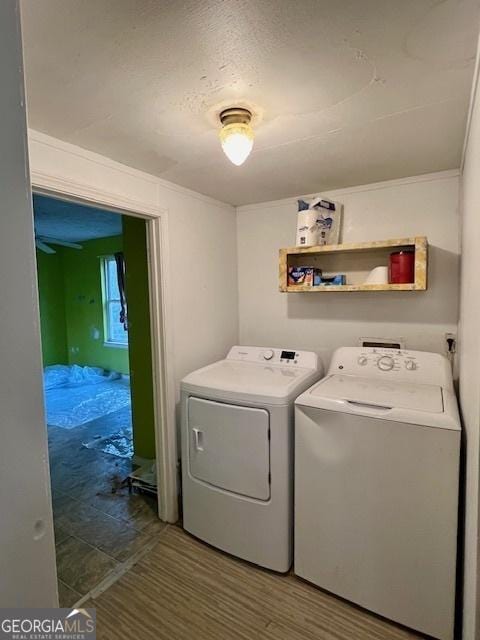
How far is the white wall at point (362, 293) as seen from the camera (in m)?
2.06

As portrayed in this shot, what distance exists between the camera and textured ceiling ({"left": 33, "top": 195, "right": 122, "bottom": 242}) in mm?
3579

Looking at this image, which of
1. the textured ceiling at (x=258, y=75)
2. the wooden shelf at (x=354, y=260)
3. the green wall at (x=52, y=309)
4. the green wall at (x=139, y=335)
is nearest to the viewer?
the textured ceiling at (x=258, y=75)

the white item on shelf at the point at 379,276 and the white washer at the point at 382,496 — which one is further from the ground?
the white item on shelf at the point at 379,276

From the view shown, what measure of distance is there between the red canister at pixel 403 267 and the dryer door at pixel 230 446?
43.5 inches

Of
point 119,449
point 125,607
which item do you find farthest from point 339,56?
point 119,449

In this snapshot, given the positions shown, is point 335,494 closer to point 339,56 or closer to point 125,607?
point 125,607

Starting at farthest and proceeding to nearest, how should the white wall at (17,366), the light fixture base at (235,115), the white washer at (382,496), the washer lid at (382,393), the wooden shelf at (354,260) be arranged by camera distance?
1. the wooden shelf at (354,260)
2. the washer lid at (382,393)
3. the white washer at (382,496)
4. the light fixture base at (235,115)
5. the white wall at (17,366)

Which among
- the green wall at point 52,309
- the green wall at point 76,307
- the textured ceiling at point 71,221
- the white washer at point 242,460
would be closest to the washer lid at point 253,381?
the white washer at point 242,460

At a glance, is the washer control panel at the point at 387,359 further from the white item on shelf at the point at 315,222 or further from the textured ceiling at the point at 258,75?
the textured ceiling at the point at 258,75

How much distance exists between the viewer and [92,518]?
89.0 inches

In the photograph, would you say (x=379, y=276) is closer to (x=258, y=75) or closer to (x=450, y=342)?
(x=450, y=342)

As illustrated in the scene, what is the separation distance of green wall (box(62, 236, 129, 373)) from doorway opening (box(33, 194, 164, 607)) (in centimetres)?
2

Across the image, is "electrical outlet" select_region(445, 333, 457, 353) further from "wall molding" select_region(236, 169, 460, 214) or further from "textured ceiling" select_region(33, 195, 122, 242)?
"textured ceiling" select_region(33, 195, 122, 242)

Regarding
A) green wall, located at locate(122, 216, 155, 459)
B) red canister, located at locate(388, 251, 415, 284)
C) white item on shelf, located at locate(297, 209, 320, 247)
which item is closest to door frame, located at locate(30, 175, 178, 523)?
green wall, located at locate(122, 216, 155, 459)
